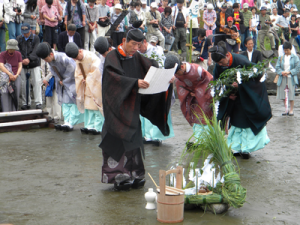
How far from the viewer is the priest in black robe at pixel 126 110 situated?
4898 mm

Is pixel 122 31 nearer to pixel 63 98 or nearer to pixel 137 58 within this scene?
pixel 63 98

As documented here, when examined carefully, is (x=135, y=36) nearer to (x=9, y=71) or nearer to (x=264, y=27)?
(x=9, y=71)

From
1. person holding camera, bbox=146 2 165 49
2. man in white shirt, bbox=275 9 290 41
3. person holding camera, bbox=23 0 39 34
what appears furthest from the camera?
man in white shirt, bbox=275 9 290 41

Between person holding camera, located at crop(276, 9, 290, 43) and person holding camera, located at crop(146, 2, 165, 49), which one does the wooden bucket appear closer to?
person holding camera, located at crop(146, 2, 165, 49)

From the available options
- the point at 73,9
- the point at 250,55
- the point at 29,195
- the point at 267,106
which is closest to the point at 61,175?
the point at 29,195

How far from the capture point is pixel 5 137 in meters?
8.76

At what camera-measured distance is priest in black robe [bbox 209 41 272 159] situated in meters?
6.56

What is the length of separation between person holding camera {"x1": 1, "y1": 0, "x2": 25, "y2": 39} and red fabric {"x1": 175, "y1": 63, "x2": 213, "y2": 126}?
21.0 ft

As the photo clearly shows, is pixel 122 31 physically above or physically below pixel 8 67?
above

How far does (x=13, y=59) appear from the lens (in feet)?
33.8

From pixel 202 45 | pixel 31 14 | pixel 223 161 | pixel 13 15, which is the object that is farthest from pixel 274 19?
pixel 223 161

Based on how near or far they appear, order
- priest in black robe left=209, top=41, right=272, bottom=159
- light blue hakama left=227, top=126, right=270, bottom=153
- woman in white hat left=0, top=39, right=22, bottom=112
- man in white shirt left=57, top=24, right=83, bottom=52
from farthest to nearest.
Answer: man in white shirt left=57, top=24, right=83, bottom=52, woman in white hat left=0, top=39, right=22, bottom=112, light blue hakama left=227, top=126, right=270, bottom=153, priest in black robe left=209, top=41, right=272, bottom=159

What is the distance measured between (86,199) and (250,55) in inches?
203

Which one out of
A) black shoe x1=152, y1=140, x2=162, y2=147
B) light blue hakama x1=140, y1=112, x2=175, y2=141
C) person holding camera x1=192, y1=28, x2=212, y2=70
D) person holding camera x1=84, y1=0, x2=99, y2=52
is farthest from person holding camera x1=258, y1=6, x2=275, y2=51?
black shoe x1=152, y1=140, x2=162, y2=147
